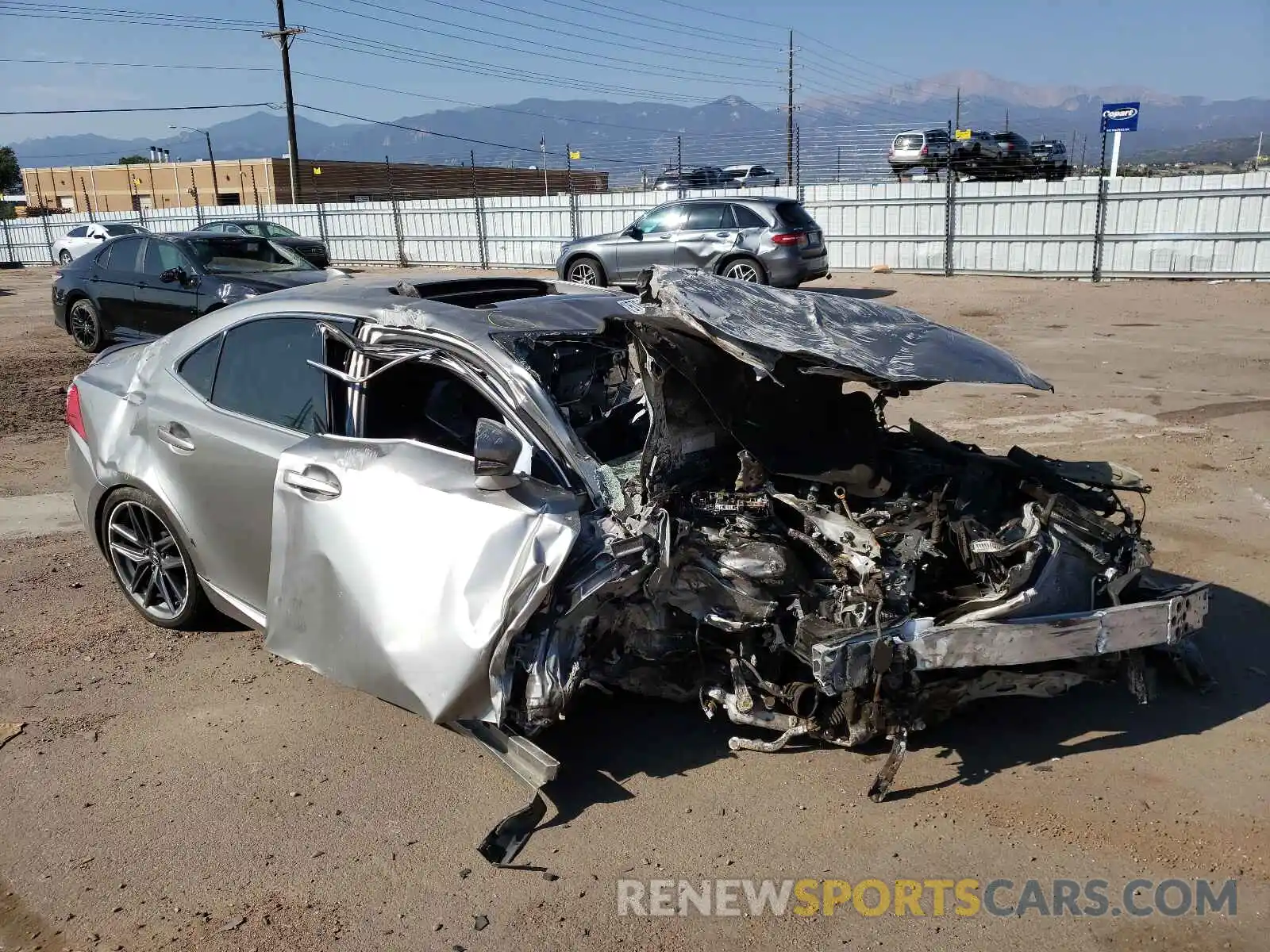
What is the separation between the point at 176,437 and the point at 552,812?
93.2 inches

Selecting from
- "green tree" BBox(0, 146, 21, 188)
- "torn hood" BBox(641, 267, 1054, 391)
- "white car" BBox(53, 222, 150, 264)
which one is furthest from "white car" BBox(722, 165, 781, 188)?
"green tree" BBox(0, 146, 21, 188)

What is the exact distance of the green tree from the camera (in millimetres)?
65562

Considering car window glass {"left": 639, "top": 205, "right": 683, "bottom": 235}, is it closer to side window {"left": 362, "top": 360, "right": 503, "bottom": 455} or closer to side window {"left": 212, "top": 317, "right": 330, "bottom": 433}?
side window {"left": 212, "top": 317, "right": 330, "bottom": 433}

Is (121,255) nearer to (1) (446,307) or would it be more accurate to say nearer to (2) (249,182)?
(1) (446,307)

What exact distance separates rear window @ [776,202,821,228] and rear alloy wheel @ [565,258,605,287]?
341 cm

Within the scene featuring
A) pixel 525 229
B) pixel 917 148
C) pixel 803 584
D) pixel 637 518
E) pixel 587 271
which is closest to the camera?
pixel 637 518

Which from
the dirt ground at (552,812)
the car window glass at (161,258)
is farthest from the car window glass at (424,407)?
the car window glass at (161,258)

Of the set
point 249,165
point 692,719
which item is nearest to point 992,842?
point 692,719

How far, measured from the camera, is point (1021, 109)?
75312mm

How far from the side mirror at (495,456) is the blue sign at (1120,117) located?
21.2 m

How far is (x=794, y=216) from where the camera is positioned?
1633 cm

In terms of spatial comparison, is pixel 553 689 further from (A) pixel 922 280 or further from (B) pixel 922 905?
(A) pixel 922 280

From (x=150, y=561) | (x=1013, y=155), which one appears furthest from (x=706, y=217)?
(x=150, y=561)

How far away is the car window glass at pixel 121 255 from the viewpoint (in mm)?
12289
